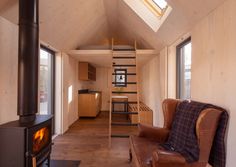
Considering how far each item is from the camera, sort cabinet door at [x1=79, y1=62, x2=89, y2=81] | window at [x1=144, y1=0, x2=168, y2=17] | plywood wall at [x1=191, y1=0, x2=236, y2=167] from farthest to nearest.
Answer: cabinet door at [x1=79, y1=62, x2=89, y2=81], window at [x1=144, y1=0, x2=168, y2=17], plywood wall at [x1=191, y1=0, x2=236, y2=167]

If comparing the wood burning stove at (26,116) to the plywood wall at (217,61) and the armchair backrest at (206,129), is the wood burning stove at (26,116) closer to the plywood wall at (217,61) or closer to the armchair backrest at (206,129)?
the armchair backrest at (206,129)

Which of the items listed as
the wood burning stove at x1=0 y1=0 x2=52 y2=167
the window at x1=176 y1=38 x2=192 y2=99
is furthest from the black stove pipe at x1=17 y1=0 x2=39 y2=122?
the window at x1=176 y1=38 x2=192 y2=99

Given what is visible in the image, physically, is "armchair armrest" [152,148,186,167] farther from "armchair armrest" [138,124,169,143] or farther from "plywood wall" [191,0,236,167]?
"armchair armrest" [138,124,169,143]

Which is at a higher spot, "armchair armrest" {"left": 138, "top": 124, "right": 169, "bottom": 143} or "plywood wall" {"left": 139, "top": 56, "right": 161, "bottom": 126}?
"plywood wall" {"left": 139, "top": 56, "right": 161, "bottom": 126}

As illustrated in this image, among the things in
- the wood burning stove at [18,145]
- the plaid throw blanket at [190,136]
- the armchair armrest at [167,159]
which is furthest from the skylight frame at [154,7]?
the wood burning stove at [18,145]

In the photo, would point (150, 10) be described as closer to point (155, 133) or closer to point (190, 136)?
point (155, 133)

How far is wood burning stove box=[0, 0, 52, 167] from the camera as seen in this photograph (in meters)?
1.66

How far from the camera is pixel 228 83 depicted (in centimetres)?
163

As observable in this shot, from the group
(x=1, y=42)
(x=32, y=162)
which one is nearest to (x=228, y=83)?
(x=32, y=162)

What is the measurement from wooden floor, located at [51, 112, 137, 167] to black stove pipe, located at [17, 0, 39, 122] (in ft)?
4.22

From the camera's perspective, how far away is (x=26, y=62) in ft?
6.10

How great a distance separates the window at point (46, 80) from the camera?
351 cm

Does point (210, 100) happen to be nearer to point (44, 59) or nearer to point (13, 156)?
point (13, 156)

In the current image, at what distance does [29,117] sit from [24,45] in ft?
2.68
